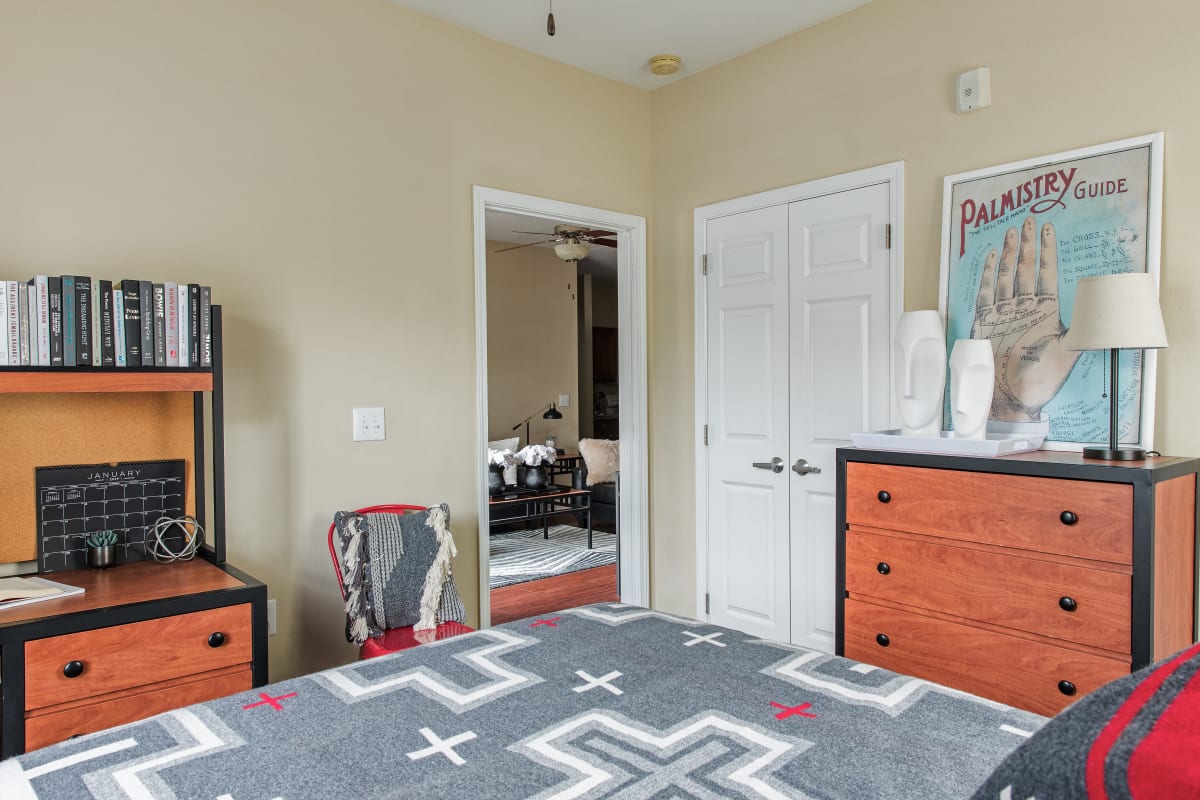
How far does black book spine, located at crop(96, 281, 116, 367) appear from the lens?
203cm

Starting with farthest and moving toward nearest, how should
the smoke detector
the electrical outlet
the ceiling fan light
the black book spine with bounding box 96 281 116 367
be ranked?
1. the ceiling fan light
2. the smoke detector
3. the electrical outlet
4. the black book spine with bounding box 96 281 116 367

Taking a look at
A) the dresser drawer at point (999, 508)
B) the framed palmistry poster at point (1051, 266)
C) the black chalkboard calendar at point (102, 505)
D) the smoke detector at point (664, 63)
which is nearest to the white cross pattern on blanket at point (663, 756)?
the dresser drawer at point (999, 508)

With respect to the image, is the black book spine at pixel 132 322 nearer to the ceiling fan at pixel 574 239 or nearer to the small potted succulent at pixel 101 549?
the small potted succulent at pixel 101 549

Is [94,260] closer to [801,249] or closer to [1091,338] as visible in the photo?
[801,249]

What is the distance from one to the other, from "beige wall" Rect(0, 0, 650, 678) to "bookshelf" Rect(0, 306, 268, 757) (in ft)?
0.95

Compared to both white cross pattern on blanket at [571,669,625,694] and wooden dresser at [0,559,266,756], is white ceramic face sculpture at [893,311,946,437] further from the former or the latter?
wooden dresser at [0,559,266,756]

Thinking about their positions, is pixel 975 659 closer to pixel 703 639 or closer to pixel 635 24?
pixel 703 639

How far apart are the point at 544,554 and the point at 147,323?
13.7 ft

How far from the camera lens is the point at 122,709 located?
1.82 m

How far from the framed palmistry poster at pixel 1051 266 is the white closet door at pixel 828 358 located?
0.99ft

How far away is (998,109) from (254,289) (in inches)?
104

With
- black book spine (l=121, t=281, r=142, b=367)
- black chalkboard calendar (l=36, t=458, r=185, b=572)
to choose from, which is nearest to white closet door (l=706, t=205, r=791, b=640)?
black chalkboard calendar (l=36, t=458, r=185, b=572)

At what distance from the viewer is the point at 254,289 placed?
2.64m

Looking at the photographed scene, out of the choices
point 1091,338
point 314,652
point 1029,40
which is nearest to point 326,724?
point 314,652
